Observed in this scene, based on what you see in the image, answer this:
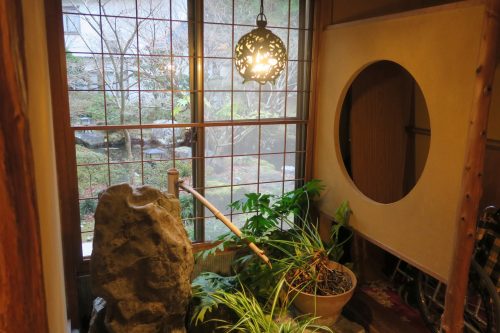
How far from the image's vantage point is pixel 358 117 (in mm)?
3215

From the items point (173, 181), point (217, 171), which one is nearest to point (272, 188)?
point (217, 171)

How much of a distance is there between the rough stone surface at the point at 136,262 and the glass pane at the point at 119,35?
1.02 meters

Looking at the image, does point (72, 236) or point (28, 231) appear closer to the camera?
point (28, 231)

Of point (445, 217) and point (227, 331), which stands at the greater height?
point (445, 217)

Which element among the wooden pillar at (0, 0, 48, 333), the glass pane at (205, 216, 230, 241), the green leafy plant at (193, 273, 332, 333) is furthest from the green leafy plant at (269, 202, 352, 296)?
the wooden pillar at (0, 0, 48, 333)

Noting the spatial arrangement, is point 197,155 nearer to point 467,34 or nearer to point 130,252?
point 130,252

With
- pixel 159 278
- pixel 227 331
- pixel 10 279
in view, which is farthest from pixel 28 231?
pixel 227 331

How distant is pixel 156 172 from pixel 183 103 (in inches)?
20.7

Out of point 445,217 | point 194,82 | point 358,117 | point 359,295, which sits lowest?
point 359,295

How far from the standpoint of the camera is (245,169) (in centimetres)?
319

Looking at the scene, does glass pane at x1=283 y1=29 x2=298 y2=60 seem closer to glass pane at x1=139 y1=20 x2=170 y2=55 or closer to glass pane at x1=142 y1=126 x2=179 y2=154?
glass pane at x1=139 y1=20 x2=170 y2=55

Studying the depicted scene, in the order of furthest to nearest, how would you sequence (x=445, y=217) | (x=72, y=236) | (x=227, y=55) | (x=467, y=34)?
(x=227, y=55), (x=72, y=236), (x=445, y=217), (x=467, y=34)

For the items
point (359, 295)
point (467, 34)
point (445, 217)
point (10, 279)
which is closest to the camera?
point (10, 279)

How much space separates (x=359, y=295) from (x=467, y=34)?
1984mm
